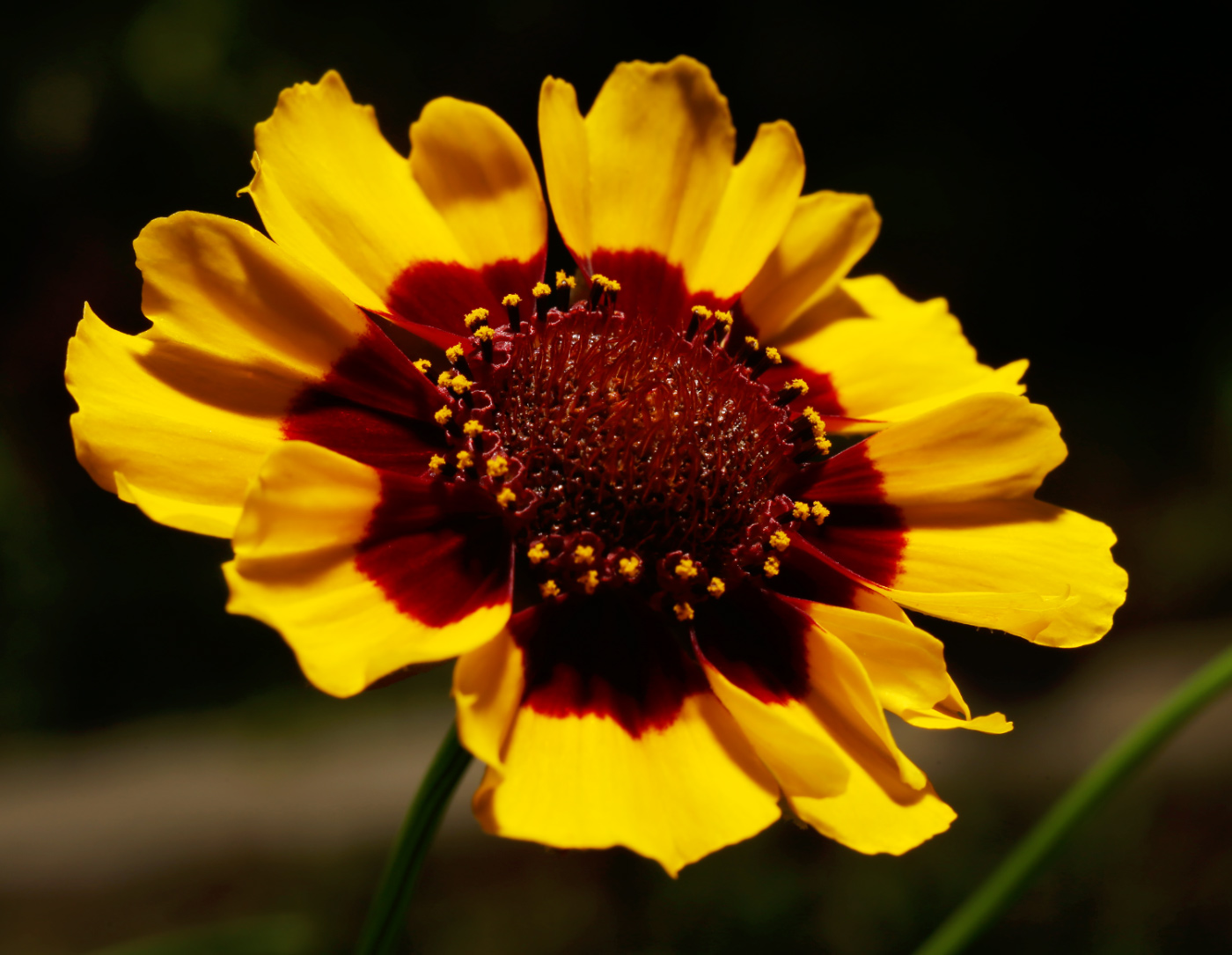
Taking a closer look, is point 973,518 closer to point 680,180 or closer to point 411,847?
point 680,180

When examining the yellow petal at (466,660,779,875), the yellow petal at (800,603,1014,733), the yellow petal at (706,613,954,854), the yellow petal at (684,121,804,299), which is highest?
the yellow petal at (684,121,804,299)

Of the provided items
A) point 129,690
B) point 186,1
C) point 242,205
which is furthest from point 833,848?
point 186,1

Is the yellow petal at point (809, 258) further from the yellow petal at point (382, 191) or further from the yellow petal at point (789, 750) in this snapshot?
the yellow petal at point (789, 750)

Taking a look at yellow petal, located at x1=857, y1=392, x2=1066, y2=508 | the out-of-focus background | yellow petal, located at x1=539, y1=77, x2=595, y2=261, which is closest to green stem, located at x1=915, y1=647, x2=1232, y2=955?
yellow petal, located at x1=857, y1=392, x2=1066, y2=508

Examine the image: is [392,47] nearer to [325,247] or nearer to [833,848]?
[325,247]

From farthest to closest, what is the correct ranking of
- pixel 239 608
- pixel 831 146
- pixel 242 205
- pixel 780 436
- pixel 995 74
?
pixel 995 74 < pixel 831 146 < pixel 242 205 < pixel 780 436 < pixel 239 608

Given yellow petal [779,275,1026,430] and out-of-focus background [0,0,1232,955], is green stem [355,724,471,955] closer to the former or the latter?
yellow petal [779,275,1026,430]

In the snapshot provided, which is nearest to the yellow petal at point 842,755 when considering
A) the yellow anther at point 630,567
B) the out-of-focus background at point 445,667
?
the yellow anther at point 630,567

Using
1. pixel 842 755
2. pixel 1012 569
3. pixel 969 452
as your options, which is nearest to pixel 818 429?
pixel 969 452
